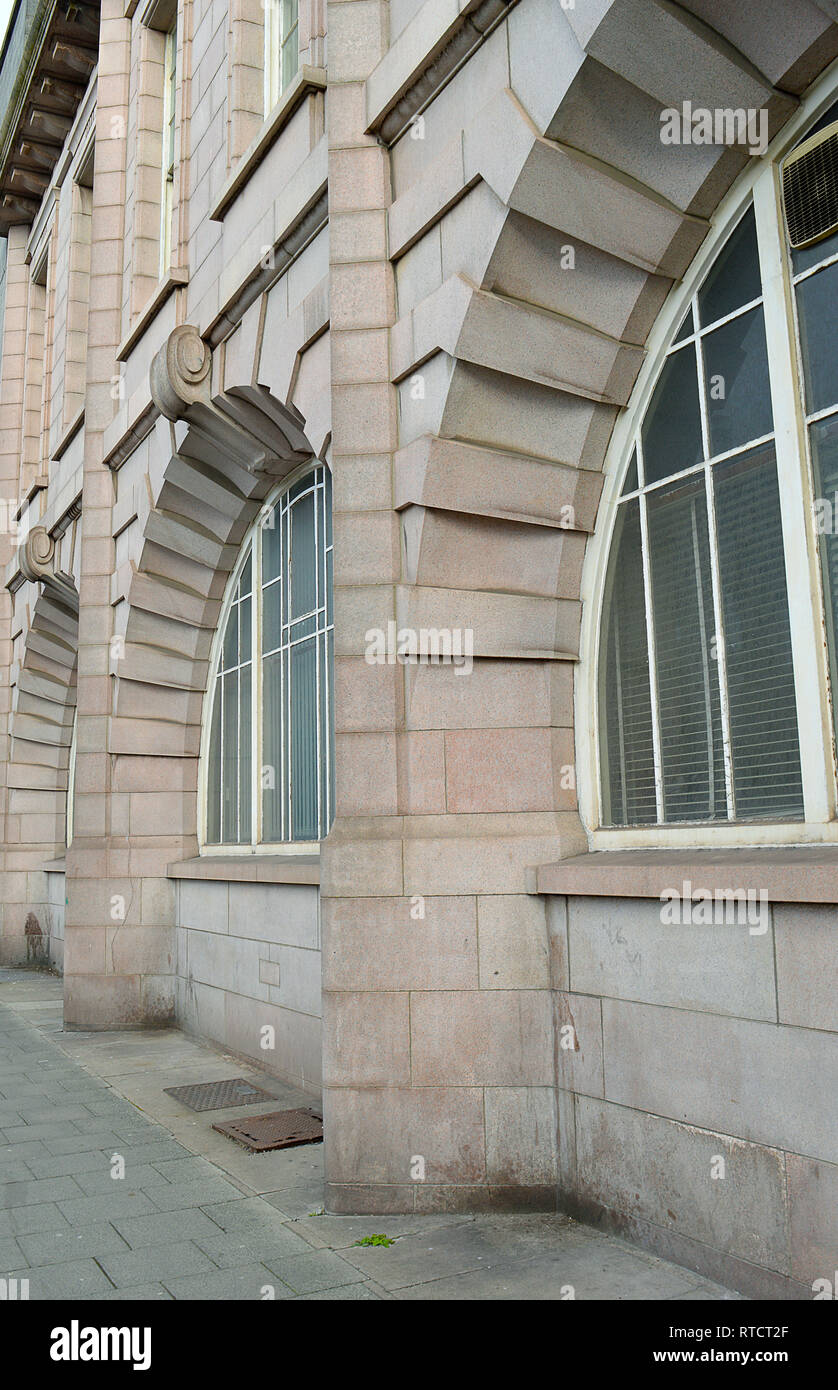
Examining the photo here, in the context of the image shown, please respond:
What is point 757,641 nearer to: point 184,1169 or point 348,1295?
point 348,1295

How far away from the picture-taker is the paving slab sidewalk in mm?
4547

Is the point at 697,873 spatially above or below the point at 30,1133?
above

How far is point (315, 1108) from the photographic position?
25.2 ft

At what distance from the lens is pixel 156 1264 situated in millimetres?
4883

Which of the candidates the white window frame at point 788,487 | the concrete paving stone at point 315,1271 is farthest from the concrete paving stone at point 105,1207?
the white window frame at point 788,487

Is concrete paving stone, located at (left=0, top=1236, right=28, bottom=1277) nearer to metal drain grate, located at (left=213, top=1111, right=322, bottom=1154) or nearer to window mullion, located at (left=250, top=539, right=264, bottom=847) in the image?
metal drain grate, located at (left=213, top=1111, right=322, bottom=1154)

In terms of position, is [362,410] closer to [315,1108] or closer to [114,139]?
[315,1108]

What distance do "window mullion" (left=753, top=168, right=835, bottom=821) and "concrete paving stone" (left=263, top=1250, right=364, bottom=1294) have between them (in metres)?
2.69


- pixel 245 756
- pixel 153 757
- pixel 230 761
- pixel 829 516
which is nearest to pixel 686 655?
pixel 829 516

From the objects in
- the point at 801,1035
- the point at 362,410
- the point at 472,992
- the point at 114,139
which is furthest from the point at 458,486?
the point at 114,139

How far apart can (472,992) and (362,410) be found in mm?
3149

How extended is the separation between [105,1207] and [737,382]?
5086mm

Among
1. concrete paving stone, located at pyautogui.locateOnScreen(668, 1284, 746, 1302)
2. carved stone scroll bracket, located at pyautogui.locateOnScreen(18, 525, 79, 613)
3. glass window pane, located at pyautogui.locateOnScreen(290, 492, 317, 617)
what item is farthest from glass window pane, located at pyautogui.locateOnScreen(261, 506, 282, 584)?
concrete paving stone, located at pyautogui.locateOnScreen(668, 1284, 746, 1302)

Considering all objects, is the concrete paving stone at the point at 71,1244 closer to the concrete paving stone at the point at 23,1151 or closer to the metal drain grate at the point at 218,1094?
the concrete paving stone at the point at 23,1151
